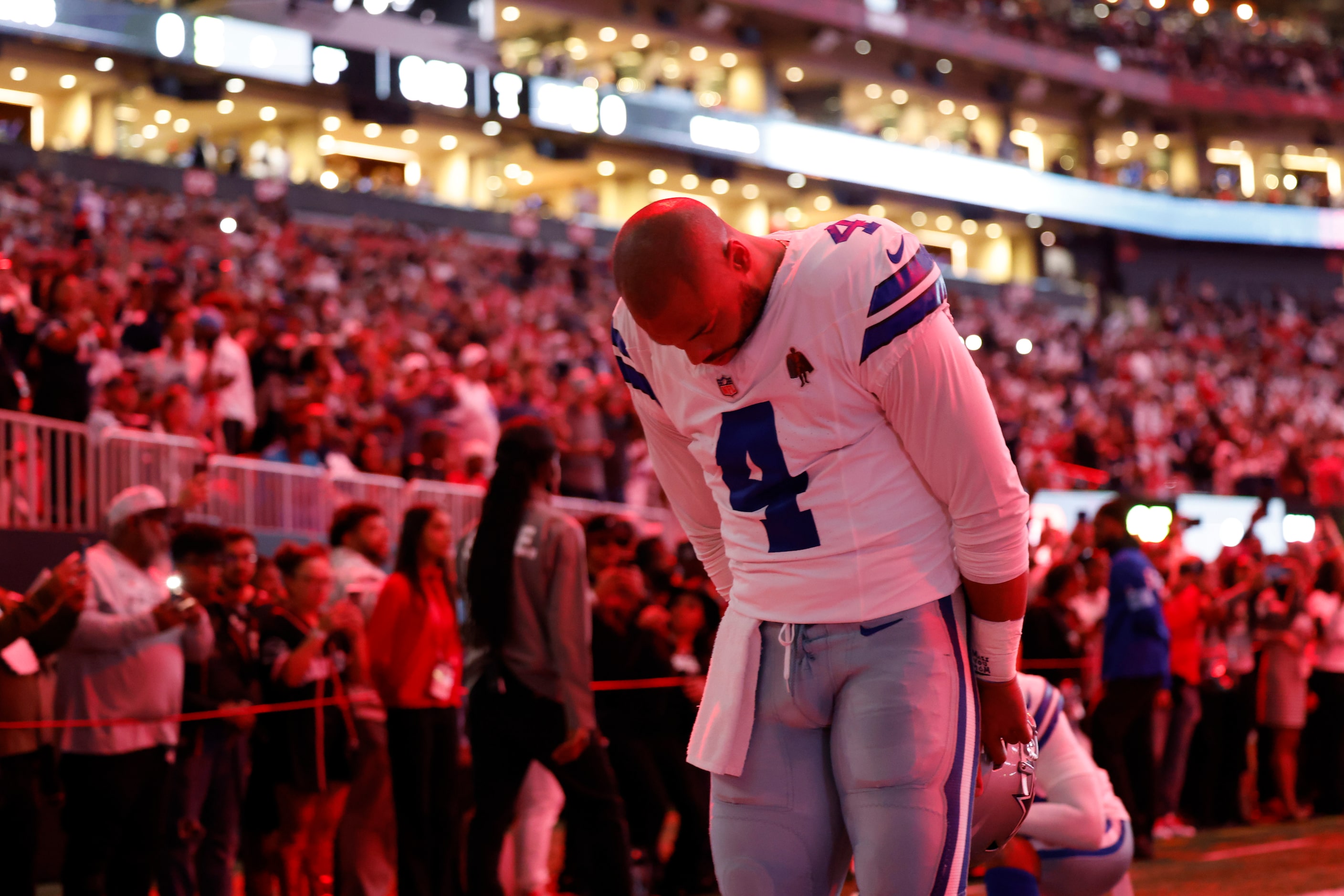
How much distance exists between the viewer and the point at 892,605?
2824 millimetres

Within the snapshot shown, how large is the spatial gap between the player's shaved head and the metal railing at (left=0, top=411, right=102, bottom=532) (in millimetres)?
7710

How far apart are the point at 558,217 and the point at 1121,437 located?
13309 millimetres

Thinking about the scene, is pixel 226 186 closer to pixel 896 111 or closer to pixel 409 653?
pixel 409 653

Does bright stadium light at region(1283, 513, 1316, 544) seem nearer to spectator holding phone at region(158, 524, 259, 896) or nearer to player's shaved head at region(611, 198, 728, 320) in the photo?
spectator holding phone at region(158, 524, 259, 896)

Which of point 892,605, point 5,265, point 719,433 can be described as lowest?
point 892,605

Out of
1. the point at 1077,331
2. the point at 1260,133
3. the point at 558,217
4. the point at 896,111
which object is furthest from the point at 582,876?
the point at 1260,133

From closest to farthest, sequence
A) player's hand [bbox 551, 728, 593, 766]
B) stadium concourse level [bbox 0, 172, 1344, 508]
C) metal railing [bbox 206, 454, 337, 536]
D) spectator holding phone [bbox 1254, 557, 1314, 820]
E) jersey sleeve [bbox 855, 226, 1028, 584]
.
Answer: jersey sleeve [bbox 855, 226, 1028, 584], player's hand [bbox 551, 728, 593, 766], metal railing [bbox 206, 454, 337, 536], stadium concourse level [bbox 0, 172, 1344, 508], spectator holding phone [bbox 1254, 557, 1314, 820]

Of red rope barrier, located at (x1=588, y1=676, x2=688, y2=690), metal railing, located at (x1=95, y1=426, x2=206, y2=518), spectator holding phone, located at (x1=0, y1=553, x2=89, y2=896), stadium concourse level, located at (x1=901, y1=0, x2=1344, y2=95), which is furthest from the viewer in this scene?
stadium concourse level, located at (x1=901, y1=0, x2=1344, y2=95)

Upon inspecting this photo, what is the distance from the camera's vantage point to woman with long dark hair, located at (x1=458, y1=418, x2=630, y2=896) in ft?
18.7

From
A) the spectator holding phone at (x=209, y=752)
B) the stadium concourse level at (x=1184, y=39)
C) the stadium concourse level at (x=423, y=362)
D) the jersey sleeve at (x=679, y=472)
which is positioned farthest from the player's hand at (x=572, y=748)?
the stadium concourse level at (x=1184, y=39)

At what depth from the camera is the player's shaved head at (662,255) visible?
2676 millimetres

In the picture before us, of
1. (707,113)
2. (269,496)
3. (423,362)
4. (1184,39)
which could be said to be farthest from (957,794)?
(1184,39)

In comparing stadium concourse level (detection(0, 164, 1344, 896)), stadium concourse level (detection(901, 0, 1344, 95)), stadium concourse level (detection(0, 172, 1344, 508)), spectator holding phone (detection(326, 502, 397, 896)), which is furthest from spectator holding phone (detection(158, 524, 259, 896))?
stadium concourse level (detection(901, 0, 1344, 95))

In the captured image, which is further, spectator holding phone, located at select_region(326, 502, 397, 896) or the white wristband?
spectator holding phone, located at select_region(326, 502, 397, 896)
